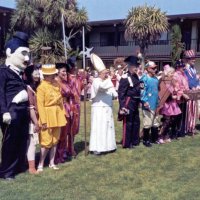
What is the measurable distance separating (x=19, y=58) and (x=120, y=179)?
237cm

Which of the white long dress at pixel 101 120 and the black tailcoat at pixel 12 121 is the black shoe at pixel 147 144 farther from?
the black tailcoat at pixel 12 121

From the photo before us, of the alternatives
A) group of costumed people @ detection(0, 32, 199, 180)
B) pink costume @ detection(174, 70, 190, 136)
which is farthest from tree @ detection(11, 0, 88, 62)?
group of costumed people @ detection(0, 32, 199, 180)

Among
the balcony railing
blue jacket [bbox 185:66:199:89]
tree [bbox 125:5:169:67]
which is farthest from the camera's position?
the balcony railing

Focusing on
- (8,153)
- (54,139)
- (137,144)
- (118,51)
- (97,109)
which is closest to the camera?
(8,153)

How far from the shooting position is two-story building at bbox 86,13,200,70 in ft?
95.7

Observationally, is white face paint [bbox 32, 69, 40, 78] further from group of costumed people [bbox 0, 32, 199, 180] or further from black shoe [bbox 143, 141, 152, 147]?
black shoe [bbox 143, 141, 152, 147]

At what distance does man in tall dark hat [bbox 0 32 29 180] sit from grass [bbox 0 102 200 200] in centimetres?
34

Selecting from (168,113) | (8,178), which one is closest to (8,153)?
(8,178)

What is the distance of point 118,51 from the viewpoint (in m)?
32.0

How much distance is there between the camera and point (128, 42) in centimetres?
3219

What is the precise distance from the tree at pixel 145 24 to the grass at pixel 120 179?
19240mm

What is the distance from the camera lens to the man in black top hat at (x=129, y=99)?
7617 millimetres

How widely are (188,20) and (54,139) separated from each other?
25.3 meters

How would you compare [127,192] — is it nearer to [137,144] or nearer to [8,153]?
[8,153]
